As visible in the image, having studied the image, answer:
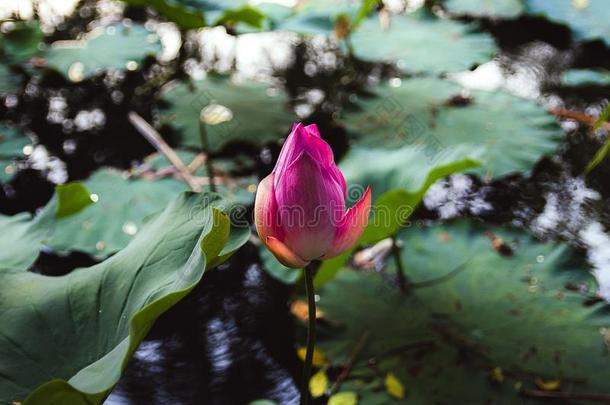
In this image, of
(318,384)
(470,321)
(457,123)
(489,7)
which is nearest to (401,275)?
(470,321)

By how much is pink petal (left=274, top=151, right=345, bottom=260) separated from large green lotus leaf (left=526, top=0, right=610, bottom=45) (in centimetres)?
166

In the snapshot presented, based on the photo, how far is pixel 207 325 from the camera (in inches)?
43.2

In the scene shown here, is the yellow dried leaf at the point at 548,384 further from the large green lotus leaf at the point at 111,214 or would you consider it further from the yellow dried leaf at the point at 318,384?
the large green lotus leaf at the point at 111,214

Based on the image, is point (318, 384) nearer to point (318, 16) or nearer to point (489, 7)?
point (318, 16)

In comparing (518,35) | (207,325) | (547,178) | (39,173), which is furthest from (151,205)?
(518,35)

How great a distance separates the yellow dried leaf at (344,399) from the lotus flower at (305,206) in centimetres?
44

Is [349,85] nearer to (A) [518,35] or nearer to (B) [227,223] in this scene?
(A) [518,35]

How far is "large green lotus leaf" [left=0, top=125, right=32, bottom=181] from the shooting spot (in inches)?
56.5

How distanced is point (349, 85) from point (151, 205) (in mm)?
833

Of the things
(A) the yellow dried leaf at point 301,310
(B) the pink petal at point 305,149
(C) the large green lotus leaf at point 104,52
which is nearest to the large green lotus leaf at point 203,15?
(C) the large green lotus leaf at point 104,52

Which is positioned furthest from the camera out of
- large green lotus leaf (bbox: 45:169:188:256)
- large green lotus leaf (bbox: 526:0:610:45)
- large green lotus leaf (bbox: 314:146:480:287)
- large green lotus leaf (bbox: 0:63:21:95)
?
large green lotus leaf (bbox: 526:0:610:45)

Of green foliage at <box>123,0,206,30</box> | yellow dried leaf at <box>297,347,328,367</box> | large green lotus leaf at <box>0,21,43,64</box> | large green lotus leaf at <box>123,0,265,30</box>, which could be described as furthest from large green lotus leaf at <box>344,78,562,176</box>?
large green lotus leaf at <box>0,21,43,64</box>

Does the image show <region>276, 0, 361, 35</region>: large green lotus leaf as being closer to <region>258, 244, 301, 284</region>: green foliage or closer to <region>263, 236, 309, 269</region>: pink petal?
<region>258, 244, 301, 284</region>: green foliage

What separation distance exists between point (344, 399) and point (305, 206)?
0.50 meters
